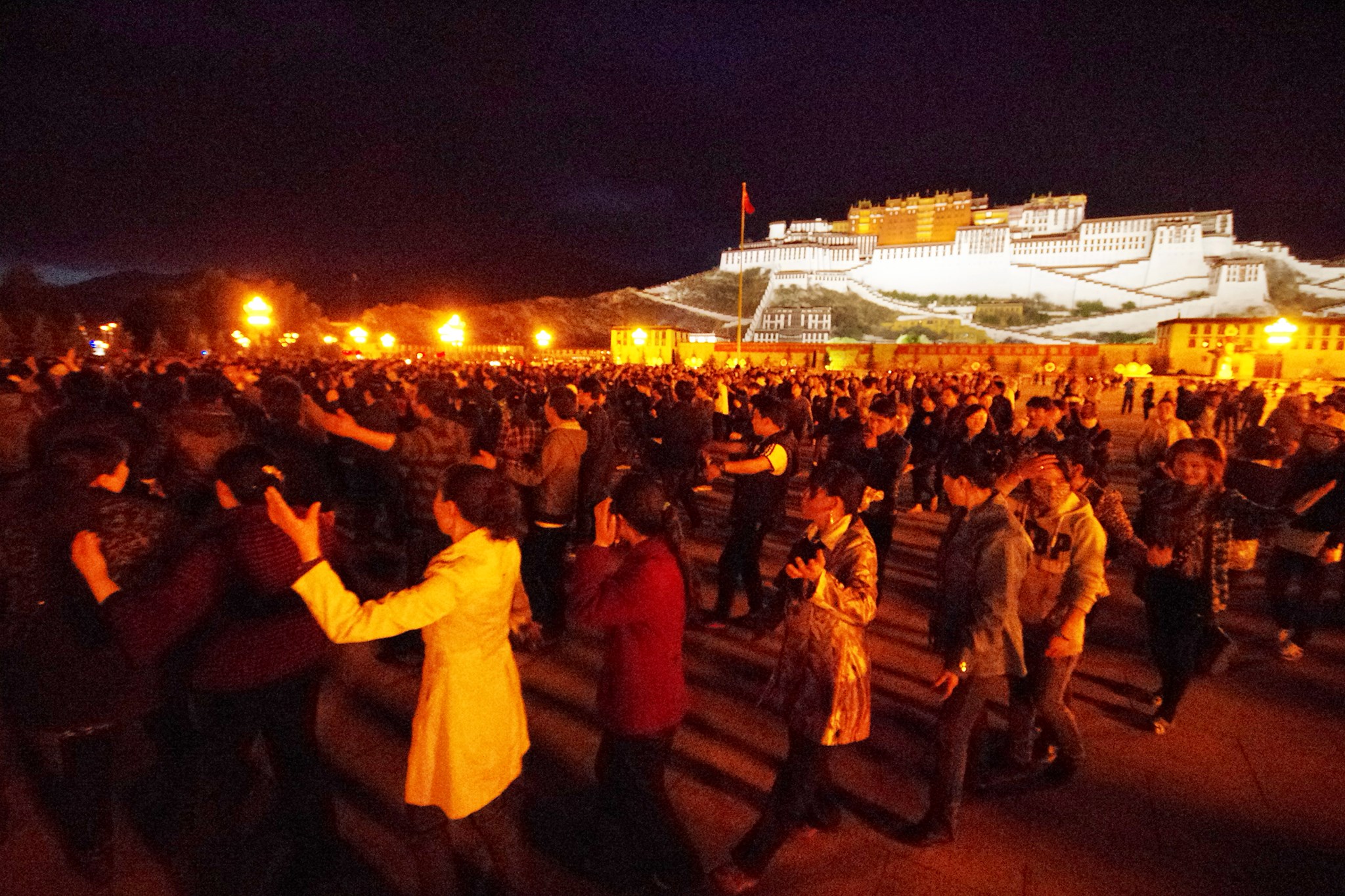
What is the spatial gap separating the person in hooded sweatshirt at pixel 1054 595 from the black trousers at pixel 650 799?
6.24ft

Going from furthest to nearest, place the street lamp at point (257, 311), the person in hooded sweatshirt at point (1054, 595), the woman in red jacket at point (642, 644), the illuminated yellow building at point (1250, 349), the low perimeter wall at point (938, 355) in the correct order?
the low perimeter wall at point (938, 355)
the illuminated yellow building at point (1250, 349)
the street lamp at point (257, 311)
the person in hooded sweatshirt at point (1054, 595)
the woman in red jacket at point (642, 644)

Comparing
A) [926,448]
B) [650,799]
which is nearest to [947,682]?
[650,799]

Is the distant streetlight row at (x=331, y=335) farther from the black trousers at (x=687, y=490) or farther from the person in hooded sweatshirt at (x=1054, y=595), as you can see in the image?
the person in hooded sweatshirt at (x=1054, y=595)

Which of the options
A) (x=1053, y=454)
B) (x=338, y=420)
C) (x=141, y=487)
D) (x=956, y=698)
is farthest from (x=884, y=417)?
(x=141, y=487)

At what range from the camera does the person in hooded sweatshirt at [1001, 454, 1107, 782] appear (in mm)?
3025

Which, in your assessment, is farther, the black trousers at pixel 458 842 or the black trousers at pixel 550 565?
the black trousers at pixel 550 565

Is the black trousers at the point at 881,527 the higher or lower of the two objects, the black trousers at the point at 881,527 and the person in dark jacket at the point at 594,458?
the lower

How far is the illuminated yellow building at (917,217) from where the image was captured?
102 metres

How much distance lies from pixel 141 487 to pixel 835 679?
175 inches

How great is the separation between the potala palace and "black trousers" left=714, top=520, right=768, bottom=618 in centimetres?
7576

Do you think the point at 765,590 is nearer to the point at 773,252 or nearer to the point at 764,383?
the point at 764,383

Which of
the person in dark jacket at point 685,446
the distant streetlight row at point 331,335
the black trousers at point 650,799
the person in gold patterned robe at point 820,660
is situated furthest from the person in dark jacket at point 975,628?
the distant streetlight row at point 331,335

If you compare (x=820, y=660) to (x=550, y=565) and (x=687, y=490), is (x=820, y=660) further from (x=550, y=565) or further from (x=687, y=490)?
(x=687, y=490)

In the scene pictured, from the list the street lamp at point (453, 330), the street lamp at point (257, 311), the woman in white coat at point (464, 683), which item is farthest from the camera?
the street lamp at point (453, 330)
